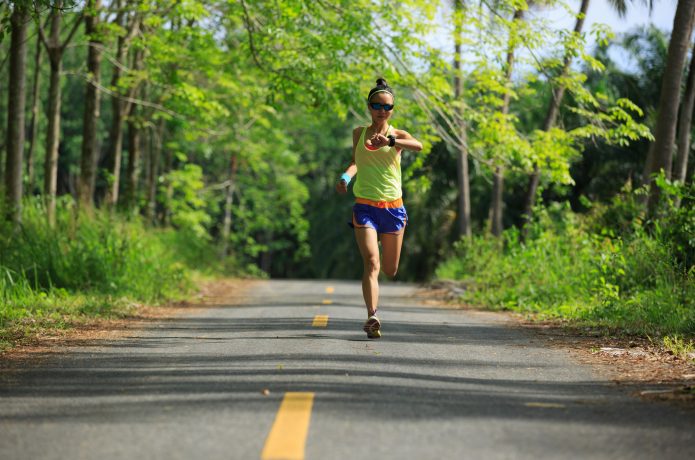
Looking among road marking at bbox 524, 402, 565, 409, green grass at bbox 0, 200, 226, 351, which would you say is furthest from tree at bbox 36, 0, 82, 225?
road marking at bbox 524, 402, 565, 409

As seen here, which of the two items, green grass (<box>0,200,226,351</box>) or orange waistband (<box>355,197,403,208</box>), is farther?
green grass (<box>0,200,226,351</box>)

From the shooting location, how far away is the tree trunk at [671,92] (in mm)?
14969

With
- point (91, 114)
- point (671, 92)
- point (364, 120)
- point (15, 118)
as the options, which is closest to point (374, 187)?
point (671, 92)

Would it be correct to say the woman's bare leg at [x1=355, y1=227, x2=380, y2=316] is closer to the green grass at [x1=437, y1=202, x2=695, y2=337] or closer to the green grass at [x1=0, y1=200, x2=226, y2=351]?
the green grass at [x1=437, y1=202, x2=695, y2=337]

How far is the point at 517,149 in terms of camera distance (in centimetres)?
1736

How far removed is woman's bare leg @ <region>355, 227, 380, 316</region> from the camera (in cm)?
921

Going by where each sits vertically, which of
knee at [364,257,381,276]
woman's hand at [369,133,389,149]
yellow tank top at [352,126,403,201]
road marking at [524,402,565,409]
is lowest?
road marking at [524,402,565,409]

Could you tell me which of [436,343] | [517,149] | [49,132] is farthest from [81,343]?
[49,132]

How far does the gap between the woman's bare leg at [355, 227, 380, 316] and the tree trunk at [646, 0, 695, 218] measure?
7.07 meters

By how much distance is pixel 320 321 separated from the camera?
1120cm

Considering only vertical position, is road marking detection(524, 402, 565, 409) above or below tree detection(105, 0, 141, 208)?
below

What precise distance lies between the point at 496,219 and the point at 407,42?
669 centimetres

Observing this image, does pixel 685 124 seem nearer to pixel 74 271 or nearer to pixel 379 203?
pixel 74 271

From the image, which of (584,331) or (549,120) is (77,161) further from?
(584,331)
